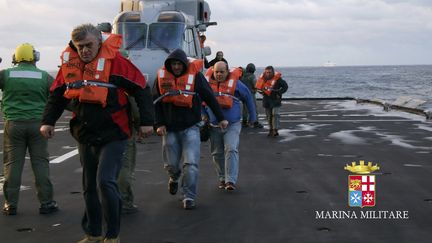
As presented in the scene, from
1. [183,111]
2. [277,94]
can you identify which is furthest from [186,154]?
[277,94]

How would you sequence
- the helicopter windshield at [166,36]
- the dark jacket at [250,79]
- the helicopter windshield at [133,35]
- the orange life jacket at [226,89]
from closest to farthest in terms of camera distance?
the orange life jacket at [226,89] → the helicopter windshield at [166,36] → the helicopter windshield at [133,35] → the dark jacket at [250,79]

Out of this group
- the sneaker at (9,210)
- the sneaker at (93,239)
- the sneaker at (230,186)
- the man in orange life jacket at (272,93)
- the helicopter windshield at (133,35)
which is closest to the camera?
the sneaker at (93,239)

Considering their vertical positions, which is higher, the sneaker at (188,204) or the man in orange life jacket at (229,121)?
the man in orange life jacket at (229,121)

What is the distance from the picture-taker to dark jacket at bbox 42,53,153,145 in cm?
468

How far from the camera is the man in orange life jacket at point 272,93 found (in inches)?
532

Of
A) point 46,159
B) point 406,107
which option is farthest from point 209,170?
point 406,107

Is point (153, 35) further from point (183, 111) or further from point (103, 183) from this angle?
point (103, 183)

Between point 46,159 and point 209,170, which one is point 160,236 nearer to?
point 46,159

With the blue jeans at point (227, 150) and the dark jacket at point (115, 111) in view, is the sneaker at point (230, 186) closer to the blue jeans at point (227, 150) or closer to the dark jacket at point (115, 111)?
the blue jeans at point (227, 150)

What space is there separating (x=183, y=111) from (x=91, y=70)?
6.26ft

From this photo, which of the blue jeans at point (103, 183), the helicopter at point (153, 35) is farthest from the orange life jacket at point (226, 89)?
the helicopter at point (153, 35)

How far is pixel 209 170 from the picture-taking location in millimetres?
8984

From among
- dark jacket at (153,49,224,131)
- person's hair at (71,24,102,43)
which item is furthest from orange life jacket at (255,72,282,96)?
person's hair at (71,24,102,43)

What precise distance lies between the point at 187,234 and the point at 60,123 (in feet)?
42.9
